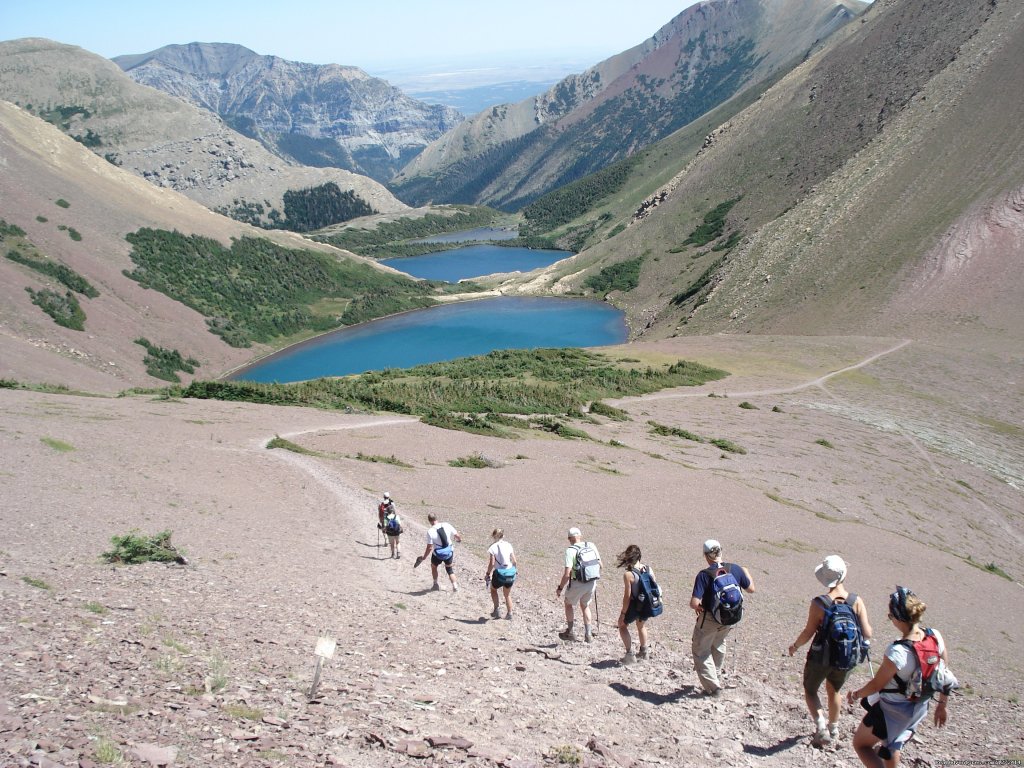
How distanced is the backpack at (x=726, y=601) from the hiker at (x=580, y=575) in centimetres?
225

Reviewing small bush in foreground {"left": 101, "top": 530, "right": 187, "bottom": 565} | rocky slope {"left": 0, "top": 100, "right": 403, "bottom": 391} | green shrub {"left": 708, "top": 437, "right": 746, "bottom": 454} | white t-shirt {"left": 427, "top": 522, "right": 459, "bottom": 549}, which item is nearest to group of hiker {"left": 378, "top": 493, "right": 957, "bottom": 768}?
white t-shirt {"left": 427, "top": 522, "right": 459, "bottom": 549}

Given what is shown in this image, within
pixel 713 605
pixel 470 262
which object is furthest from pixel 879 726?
pixel 470 262

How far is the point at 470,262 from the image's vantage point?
600 feet

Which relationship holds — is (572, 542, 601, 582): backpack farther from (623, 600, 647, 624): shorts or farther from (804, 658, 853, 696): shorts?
(804, 658, 853, 696): shorts

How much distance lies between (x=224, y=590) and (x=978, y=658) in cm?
1326

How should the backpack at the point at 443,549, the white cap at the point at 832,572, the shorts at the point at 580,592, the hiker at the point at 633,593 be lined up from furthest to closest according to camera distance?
the backpack at the point at 443,549
the shorts at the point at 580,592
the hiker at the point at 633,593
the white cap at the point at 832,572

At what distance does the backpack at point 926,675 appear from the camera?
7.07m

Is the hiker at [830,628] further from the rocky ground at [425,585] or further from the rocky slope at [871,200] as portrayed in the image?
the rocky slope at [871,200]

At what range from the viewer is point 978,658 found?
45.0 feet

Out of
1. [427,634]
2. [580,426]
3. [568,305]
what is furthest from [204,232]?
[427,634]

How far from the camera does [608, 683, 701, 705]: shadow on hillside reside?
9670 millimetres

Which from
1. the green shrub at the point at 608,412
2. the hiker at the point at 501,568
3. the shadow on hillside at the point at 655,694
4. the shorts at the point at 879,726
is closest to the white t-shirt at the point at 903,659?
the shorts at the point at 879,726

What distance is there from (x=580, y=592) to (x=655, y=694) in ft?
6.36

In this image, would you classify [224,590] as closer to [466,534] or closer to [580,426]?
[466,534]
